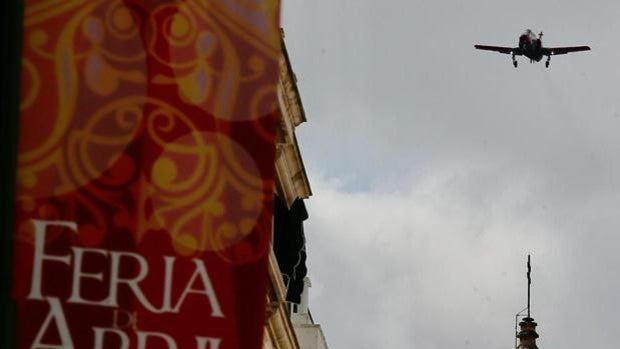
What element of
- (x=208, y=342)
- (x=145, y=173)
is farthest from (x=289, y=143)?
(x=208, y=342)

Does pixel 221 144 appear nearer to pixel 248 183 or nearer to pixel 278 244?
pixel 248 183

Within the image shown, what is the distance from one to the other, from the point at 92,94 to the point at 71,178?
2.34 feet

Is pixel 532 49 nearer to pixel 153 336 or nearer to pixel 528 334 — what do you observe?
pixel 528 334

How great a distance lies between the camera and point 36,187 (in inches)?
605

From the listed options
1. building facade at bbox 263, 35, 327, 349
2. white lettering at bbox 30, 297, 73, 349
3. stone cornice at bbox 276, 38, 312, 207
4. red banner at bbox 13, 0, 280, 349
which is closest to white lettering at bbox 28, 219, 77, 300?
red banner at bbox 13, 0, 280, 349

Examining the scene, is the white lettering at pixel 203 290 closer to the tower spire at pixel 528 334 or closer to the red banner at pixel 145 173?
the red banner at pixel 145 173

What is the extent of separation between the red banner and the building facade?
64.8ft

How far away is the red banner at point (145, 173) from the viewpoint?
15.2m

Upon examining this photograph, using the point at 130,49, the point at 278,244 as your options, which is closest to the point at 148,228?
the point at 130,49

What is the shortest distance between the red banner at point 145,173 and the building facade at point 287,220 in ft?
64.8

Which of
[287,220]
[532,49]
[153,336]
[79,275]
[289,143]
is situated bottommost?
[153,336]

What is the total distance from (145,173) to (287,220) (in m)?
23.1

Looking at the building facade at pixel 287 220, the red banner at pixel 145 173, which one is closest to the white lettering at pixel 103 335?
the red banner at pixel 145 173

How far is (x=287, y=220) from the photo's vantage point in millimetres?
38812
